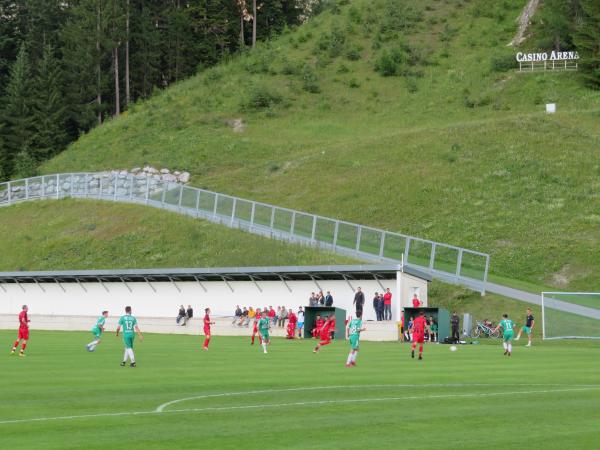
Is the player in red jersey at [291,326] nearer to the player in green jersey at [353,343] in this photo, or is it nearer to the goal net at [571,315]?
the goal net at [571,315]

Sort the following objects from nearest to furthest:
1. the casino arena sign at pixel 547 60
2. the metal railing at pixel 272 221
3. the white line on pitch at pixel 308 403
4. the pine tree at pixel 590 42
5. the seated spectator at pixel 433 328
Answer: the white line on pitch at pixel 308 403, the seated spectator at pixel 433 328, the metal railing at pixel 272 221, the pine tree at pixel 590 42, the casino arena sign at pixel 547 60

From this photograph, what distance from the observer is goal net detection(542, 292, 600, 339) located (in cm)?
4766

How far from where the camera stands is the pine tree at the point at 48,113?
106 metres

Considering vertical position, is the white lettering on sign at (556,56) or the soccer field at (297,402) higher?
the white lettering on sign at (556,56)

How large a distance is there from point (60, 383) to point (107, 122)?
85838mm

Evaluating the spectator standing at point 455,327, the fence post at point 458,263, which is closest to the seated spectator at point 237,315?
the fence post at point 458,263

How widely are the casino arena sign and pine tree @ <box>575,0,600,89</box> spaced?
8.86 ft

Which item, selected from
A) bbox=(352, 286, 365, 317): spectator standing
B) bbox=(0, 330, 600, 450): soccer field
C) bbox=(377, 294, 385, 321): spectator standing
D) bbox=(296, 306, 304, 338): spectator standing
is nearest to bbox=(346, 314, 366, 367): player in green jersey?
bbox=(0, 330, 600, 450): soccer field

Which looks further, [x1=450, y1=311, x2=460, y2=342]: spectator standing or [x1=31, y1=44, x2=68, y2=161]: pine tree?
[x1=31, y1=44, x2=68, y2=161]: pine tree

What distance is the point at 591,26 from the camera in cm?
9169

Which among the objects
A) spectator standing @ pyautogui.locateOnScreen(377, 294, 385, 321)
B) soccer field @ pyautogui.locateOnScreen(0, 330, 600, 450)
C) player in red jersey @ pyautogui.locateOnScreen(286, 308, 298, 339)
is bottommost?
soccer field @ pyautogui.locateOnScreen(0, 330, 600, 450)

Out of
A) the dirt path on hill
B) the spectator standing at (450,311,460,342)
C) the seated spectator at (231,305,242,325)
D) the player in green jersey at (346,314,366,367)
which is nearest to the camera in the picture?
the player in green jersey at (346,314,366,367)

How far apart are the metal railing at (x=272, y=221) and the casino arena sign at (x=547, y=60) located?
40214 mm

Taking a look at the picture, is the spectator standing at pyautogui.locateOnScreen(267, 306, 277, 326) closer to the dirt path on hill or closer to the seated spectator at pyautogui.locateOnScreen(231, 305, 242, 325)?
the seated spectator at pyautogui.locateOnScreen(231, 305, 242, 325)
